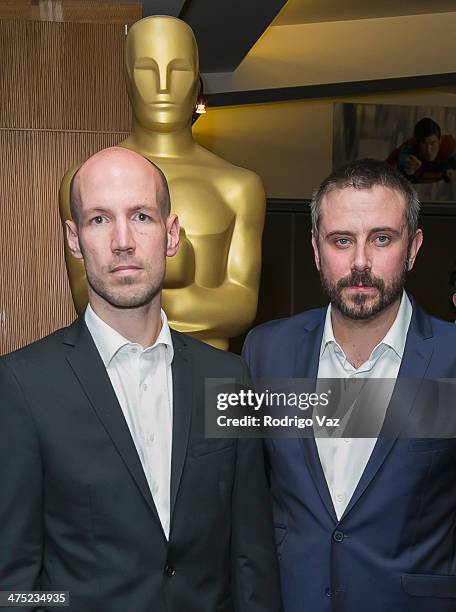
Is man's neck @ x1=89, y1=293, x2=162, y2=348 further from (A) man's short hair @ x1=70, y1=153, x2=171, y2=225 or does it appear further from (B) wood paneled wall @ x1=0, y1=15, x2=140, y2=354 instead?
(B) wood paneled wall @ x1=0, y1=15, x2=140, y2=354

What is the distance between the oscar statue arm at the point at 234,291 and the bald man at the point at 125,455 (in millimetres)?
957

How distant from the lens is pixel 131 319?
1.69 meters

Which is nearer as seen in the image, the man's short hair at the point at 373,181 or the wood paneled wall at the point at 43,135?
the man's short hair at the point at 373,181

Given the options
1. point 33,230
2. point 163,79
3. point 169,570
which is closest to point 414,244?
point 169,570

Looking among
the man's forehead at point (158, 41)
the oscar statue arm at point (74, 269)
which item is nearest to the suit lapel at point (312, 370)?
the oscar statue arm at point (74, 269)

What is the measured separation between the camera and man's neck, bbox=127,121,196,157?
2.87 meters

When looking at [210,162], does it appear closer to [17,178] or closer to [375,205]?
[17,178]

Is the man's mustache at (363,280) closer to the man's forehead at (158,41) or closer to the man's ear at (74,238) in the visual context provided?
the man's ear at (74,238)

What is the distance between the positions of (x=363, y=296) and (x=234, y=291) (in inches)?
40.1

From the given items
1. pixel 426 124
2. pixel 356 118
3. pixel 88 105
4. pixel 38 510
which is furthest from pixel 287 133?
pixel 38 510

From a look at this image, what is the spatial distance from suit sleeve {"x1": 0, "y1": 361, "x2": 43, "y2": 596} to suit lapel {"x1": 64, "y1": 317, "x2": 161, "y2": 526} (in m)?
0.11

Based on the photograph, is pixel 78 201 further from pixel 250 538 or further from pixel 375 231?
pixel 250 538

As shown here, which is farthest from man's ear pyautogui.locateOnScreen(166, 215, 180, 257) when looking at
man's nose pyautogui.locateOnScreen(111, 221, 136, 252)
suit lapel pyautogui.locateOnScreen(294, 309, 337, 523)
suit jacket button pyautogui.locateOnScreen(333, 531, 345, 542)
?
suit jacket button pyautogui.locateOnScreen(333, 531, 345, 542)

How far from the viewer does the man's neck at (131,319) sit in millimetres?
1689
